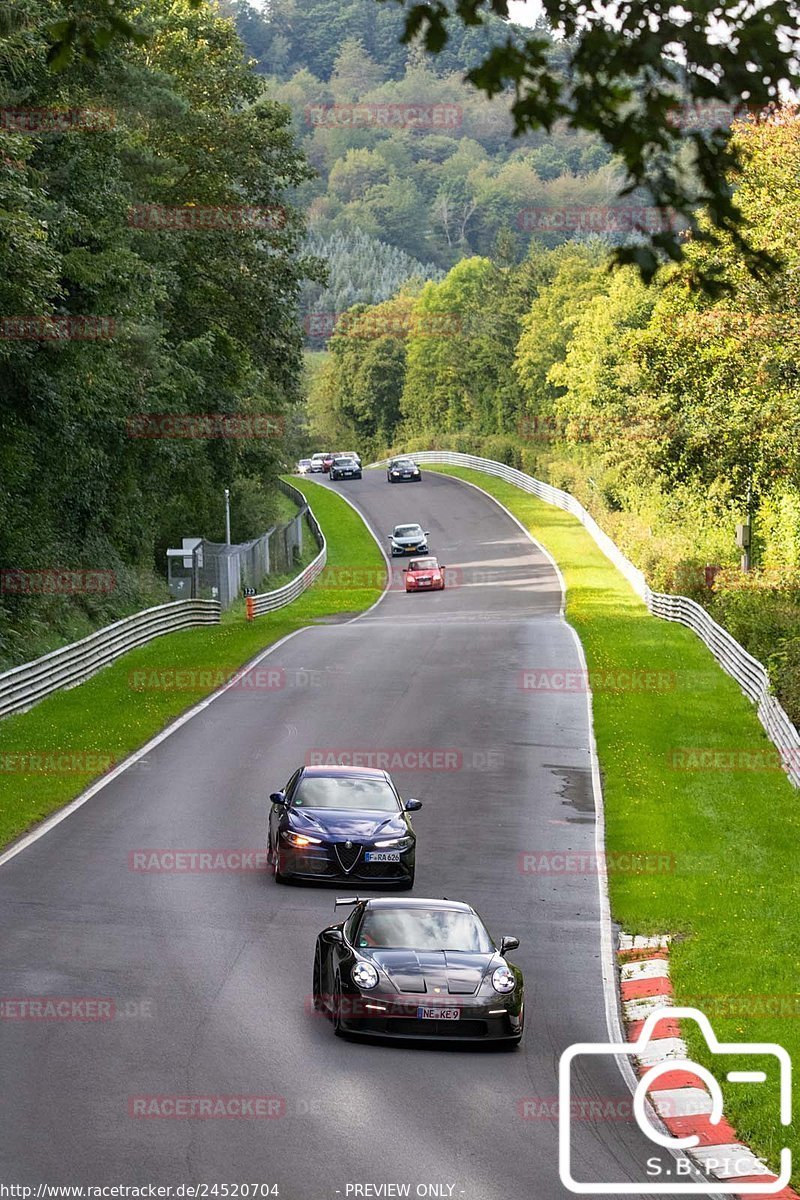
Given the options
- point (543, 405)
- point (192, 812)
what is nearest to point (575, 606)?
point (192, 812)

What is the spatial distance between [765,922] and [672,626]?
32324 millimetres

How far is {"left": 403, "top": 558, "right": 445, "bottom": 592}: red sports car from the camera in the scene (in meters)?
63.5

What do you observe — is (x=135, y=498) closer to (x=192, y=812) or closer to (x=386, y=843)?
(x=192, y=812)
